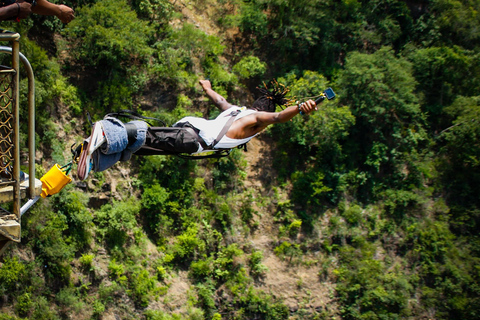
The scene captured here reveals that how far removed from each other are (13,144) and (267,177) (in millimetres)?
10329

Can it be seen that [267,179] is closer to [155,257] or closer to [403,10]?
[155,257]

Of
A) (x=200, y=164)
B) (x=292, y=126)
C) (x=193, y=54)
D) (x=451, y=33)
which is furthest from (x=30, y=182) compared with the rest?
(x=451, y=33)

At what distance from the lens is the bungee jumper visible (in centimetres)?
439

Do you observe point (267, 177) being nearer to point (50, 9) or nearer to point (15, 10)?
point (50, 9)

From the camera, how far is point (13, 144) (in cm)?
372

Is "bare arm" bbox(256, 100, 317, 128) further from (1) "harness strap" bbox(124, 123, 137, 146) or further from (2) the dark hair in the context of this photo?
(1) "harness strap" bbox(124, 123, 137, 146)

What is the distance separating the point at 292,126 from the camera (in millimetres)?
13555

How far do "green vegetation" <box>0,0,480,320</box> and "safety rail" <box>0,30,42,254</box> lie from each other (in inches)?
207

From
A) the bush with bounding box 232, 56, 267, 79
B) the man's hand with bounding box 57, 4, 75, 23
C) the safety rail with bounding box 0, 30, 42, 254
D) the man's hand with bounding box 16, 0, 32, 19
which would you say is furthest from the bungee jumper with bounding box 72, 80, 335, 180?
the bush with bounding box 232, 56, 267, 79

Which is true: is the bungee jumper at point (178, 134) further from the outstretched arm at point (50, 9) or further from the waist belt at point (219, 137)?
the outstretched arm at point (50, 9)

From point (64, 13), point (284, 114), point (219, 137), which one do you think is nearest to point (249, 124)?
point (219, 137)

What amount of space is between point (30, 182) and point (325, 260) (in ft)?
36.3

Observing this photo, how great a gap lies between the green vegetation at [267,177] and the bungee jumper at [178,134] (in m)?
5.08

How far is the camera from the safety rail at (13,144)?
11.6 feet
